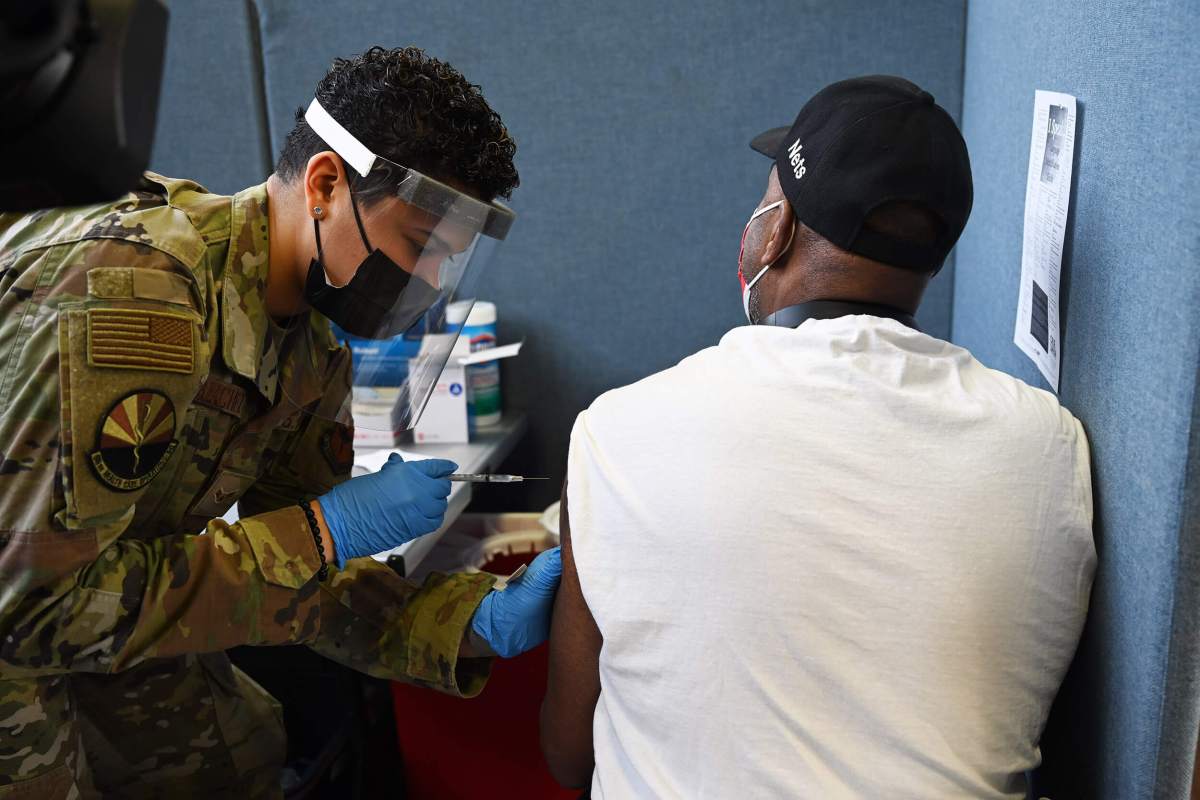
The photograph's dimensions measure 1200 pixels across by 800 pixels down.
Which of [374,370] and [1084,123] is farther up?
[1084,123]

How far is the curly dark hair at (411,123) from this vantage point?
1.13m

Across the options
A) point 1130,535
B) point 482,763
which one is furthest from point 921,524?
point 482,763

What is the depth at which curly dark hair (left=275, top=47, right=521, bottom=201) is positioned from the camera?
3.72ft

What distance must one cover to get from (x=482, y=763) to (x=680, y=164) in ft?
4.13

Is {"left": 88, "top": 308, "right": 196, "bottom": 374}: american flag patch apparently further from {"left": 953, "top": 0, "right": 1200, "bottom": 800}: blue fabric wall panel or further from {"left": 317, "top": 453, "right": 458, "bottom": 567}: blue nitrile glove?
{"left": 953, "top": 0, "right": 1200, "bottom": 800}: blue fabric wall panel

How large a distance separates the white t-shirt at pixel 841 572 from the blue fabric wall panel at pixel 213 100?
163 centimetres

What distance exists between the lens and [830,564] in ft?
2.68

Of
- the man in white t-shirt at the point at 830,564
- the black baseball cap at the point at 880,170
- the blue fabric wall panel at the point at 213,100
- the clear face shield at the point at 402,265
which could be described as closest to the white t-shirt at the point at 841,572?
the man in white t-shirt at the point at 830,564

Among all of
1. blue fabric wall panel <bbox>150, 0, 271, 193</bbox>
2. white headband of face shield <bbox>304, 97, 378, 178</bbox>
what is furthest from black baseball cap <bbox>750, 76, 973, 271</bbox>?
blue fabric wall panel <bbox>150, 0, 271, 193</bbox>

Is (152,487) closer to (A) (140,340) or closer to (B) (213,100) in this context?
(A) (140,340)

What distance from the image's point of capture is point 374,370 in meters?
1.39

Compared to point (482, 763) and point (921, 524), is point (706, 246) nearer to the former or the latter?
point (482, 763)

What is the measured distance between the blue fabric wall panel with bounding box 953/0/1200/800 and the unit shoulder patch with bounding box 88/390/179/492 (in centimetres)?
94

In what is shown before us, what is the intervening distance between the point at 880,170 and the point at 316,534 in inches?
30.7
